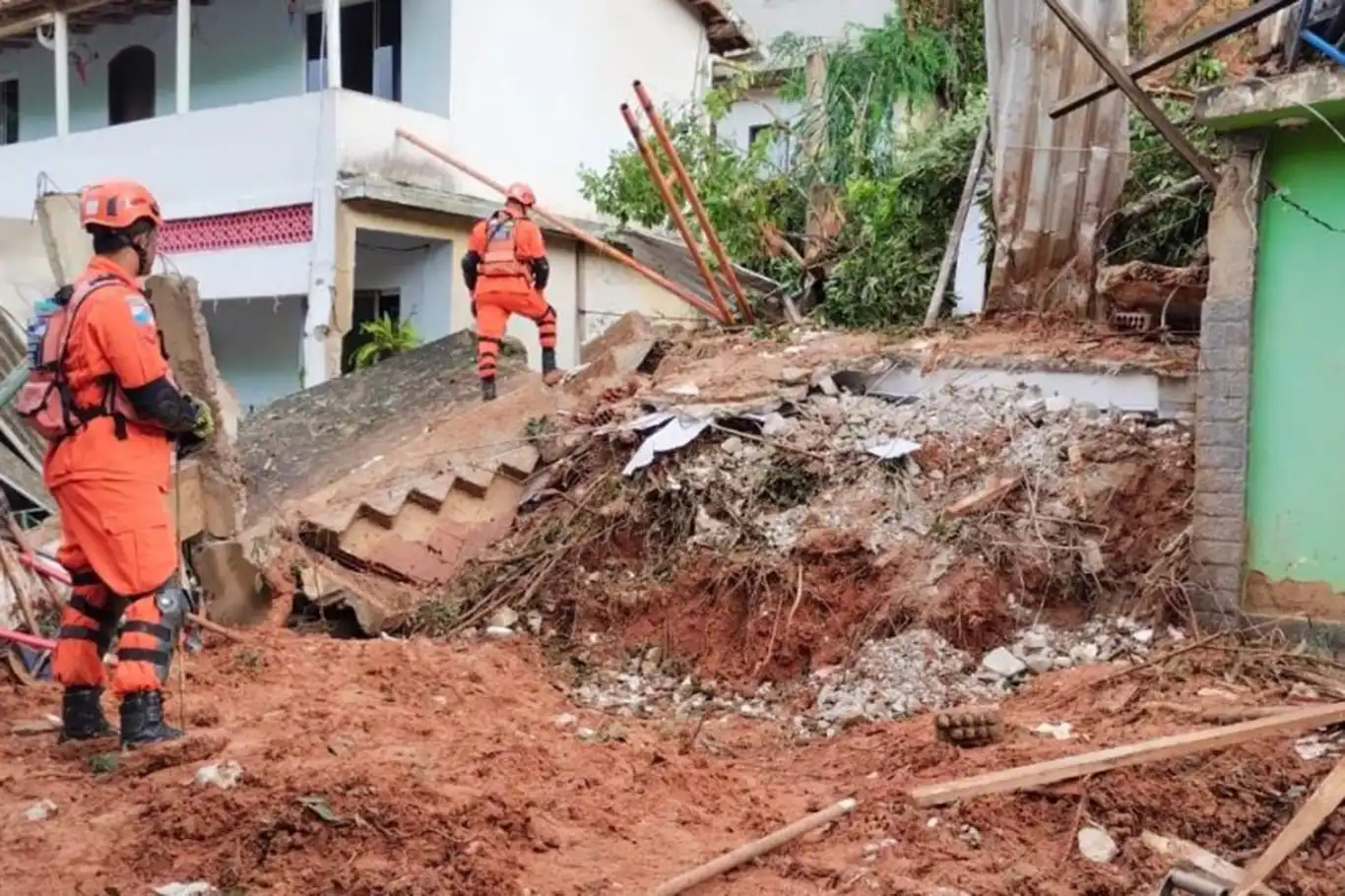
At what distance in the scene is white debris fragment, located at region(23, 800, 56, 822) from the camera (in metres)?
3.72

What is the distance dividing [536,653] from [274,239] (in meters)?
7.46

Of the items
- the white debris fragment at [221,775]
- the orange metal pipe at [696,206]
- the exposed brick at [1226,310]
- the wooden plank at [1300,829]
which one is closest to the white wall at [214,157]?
the orange metal pipe at [696,206]

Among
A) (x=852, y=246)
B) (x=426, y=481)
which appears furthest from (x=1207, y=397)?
(x=852, y=246)

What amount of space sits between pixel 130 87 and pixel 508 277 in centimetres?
961

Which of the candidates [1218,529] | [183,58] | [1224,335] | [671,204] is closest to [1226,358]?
[1224,335]

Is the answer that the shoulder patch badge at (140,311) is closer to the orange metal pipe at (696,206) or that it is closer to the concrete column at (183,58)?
the orange metal pipe at (696,206)

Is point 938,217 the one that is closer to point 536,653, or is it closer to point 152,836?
point 536,653

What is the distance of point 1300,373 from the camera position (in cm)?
527

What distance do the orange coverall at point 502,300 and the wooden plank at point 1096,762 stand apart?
525cm

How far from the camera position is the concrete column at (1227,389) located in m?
5.34

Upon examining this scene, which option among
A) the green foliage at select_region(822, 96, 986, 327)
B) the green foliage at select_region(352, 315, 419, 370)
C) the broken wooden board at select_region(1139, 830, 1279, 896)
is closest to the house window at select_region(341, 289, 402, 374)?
the green foliage at select_region(352, 315, 419, 370)

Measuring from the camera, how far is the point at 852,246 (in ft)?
32.5

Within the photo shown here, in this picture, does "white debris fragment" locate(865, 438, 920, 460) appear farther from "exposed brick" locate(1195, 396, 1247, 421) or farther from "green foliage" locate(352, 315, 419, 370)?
"green foliage" locate(352, 315, 419, 370)

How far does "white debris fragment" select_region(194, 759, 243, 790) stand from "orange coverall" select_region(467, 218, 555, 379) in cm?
476
